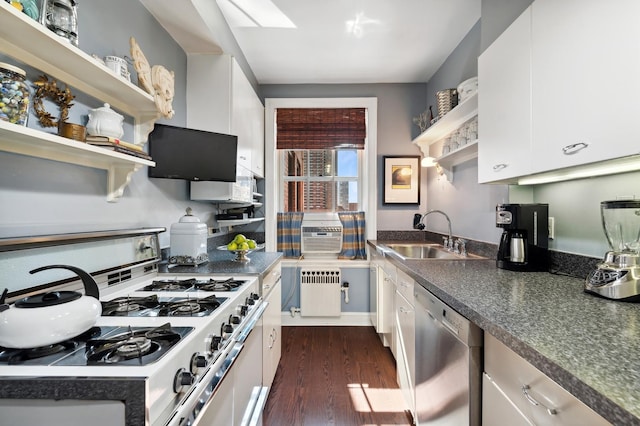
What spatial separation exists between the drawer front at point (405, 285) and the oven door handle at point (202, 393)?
3.55ft

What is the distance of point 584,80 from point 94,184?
1.94 m

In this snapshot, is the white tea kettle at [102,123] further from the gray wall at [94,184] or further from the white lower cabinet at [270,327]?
the white lower cabinet at [270,327]

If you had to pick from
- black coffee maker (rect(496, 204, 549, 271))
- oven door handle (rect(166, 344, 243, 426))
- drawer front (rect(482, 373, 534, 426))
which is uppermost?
black coffee maker (rect(496, 204, 549, 271))

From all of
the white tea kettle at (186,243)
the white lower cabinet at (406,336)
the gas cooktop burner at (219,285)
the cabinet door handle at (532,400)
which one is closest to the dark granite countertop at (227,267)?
the white tea kettle at (186,243)

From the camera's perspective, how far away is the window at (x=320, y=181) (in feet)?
11.2

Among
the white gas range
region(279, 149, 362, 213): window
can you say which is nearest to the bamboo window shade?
region(279, 149, 362, 213): window

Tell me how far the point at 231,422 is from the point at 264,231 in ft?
7.60

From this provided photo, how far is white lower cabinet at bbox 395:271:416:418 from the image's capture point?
165 centimetres

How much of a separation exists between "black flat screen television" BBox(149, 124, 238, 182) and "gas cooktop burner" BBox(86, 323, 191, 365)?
1.11 meters

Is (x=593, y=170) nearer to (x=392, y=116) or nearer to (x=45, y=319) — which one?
(x=45, y=319)

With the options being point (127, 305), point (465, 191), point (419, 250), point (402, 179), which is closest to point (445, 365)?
point (127, 305)

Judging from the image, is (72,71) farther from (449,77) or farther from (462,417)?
(449,77)

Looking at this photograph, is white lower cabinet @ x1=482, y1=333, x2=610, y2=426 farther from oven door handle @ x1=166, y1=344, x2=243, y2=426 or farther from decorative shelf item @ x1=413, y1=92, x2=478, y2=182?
decorative shelf item @ x1=413, y1=92, x2=478, y2=182

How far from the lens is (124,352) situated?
0.69m
